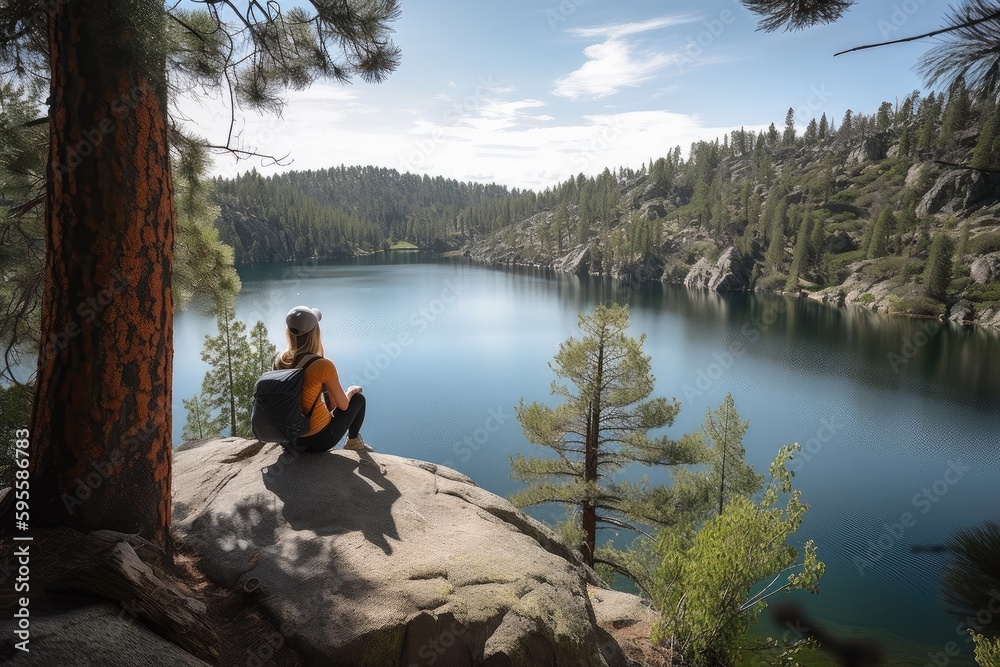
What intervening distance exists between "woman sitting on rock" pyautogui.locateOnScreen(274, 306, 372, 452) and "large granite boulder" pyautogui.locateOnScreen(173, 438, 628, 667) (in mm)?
234

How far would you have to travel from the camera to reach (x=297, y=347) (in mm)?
5562

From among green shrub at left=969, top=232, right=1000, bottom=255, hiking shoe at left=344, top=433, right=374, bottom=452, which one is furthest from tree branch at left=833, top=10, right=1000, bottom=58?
green shrub at left=969, top=232, right=1000, bottom=255

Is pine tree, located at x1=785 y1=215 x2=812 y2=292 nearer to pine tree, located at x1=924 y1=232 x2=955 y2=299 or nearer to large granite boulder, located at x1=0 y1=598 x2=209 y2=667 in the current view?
pine tree, located at x1=924 y1=232 x2=955 y2=299

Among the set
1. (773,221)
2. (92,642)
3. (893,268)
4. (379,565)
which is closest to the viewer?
(92,642)

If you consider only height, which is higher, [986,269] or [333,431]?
[986,269]

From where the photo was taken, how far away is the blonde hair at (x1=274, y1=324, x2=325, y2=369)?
5484 millimetres

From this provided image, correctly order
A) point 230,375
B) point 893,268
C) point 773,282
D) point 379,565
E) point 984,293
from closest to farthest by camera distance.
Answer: point 379,565 < point 230,375 < point 984,293 < point 893,268 < point 773,282

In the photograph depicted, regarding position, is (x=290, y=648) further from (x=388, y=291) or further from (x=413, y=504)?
(x=388, y=291)

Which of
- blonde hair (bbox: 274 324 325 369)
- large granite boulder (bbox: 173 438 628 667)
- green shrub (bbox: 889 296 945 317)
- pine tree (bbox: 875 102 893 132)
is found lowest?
green shrub (bbox: 889 296 945 317)

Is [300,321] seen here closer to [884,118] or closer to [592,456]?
[592,456]

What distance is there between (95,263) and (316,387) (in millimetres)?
2332

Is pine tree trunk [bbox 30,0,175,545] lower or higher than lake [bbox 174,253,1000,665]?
higher

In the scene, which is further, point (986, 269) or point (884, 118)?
point (884, 118)

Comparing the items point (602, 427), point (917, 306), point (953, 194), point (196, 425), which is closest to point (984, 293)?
point (917, 306)
